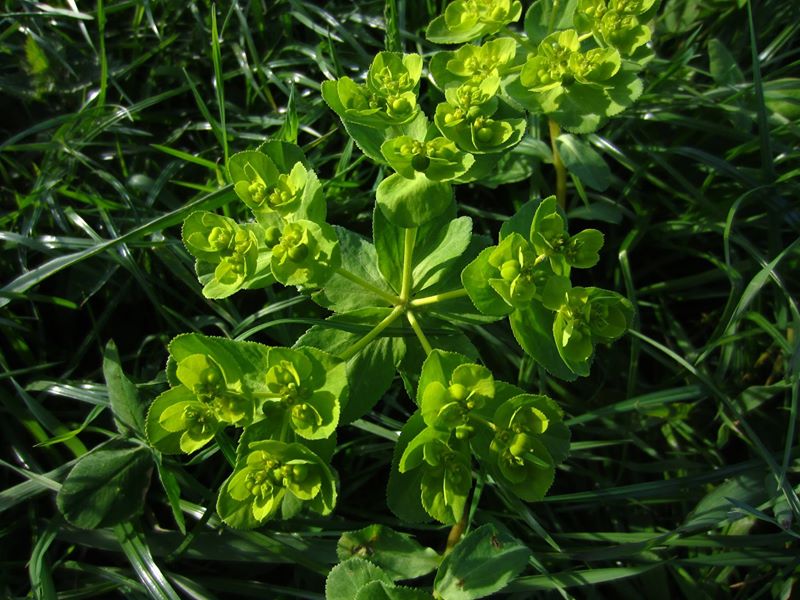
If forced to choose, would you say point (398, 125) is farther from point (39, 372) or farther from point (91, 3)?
point (91, 3)

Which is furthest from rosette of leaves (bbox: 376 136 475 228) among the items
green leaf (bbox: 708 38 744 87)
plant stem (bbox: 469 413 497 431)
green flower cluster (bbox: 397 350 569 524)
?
green leaf (bbox: 708 38 744 87)

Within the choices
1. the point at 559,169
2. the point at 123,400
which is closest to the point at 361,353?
the point at 123,400

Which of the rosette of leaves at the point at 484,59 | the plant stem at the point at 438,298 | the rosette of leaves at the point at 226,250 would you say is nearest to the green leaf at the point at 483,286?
the plant stem at the point at 438,298

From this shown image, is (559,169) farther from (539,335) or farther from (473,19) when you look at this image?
(539,335)

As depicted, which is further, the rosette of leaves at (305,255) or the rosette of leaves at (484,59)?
the rosette of leaves at (484,59)

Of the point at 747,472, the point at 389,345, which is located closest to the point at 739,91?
the point at 747,472

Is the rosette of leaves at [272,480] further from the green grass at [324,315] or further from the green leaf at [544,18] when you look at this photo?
the green leaf at [544,18]

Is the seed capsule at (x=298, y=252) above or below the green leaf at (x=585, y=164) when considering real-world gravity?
above
